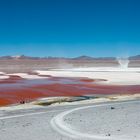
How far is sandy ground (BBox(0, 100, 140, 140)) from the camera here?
415 inches

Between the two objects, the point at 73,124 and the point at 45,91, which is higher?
the point at 45,91

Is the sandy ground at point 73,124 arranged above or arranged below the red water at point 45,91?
below

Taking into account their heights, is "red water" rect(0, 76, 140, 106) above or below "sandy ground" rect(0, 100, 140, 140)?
above

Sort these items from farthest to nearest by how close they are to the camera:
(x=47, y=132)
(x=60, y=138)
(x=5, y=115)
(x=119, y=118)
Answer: (x=5, y=115)
(x=119, y=118)
(x=47, y=132)
(x=60, y=138)

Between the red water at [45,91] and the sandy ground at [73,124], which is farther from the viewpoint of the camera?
the red water at [45,91]

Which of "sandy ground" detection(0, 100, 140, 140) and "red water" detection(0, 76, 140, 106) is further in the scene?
"red water" detection(0, 76, 140, 106)

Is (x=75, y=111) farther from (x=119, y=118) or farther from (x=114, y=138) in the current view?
(x=114, y=138)

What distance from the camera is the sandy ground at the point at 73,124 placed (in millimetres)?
10547

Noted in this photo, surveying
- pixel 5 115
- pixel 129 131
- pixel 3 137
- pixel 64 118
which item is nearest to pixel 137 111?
pixel 64 118

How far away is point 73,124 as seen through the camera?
12414mm

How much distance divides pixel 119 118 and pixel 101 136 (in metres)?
3.16

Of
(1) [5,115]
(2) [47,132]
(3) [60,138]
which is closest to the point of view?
(3) [60,138]

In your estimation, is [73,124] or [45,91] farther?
[45,91]

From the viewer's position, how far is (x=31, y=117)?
14.1 metres
